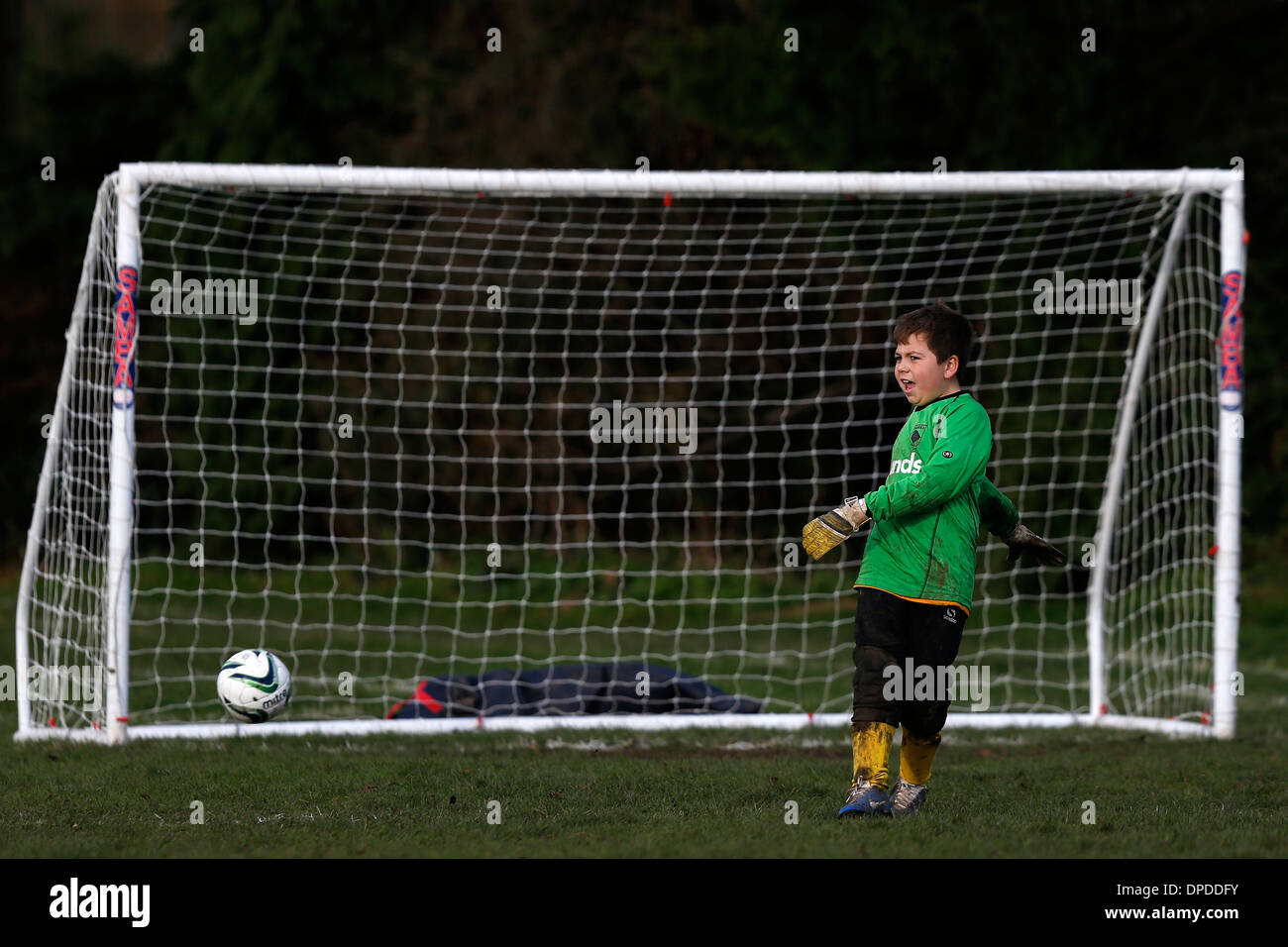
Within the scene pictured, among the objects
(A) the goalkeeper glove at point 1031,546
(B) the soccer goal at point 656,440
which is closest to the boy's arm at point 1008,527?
(A) the goalkeeper glove at point 1031,546

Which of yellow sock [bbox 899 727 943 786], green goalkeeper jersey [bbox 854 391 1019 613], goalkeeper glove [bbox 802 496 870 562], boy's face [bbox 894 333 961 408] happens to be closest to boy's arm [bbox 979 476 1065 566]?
green goalkeeper jersey [bbox 854 391 1019 613]

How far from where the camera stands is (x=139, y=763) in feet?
18.1

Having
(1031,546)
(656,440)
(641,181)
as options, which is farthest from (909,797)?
(656,440)

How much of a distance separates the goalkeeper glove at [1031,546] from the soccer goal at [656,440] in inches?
92.8

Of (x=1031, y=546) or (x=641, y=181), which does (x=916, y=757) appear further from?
(x=641, y=181)

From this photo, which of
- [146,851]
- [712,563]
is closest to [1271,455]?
[712,563]

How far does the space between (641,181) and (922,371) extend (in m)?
2.50

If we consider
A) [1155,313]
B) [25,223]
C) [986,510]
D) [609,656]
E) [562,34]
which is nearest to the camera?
[986,510]

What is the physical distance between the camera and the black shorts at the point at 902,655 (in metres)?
4.32

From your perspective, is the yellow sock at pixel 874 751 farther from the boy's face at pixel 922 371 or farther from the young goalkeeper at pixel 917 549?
the boy's face at pixel 922 371

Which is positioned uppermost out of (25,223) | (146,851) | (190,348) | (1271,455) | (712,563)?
(25,223)

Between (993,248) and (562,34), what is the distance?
16.4 ft

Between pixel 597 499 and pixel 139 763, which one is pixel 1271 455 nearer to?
pixel 597 499

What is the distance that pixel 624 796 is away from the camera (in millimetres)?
4926
